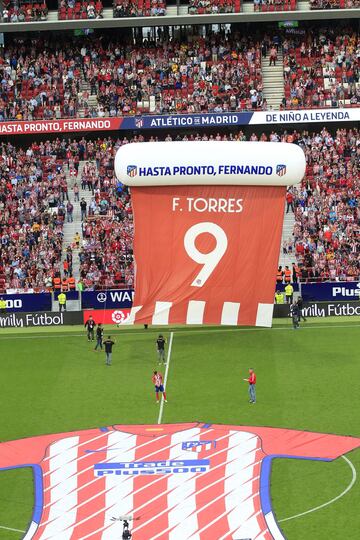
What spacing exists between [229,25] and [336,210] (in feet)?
50.4

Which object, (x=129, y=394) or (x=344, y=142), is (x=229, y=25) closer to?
(x=344, y=142)

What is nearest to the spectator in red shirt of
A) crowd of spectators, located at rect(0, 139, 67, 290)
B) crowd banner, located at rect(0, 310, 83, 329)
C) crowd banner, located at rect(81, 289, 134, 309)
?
crowd banner, located at rect(81, 289, 134, 309)

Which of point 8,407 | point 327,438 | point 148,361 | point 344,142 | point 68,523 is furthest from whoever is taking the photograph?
point 344,142

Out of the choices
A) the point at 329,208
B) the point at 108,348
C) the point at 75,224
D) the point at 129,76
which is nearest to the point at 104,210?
the point at 75,224

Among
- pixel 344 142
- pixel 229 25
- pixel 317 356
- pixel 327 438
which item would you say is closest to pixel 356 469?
pixel 327 438

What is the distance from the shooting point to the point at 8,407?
3725 cm

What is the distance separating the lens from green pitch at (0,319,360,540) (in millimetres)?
28234

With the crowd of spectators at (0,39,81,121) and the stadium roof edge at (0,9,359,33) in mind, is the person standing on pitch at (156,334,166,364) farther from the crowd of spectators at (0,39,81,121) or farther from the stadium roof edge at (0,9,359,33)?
the stadium roof edge at (0,9,359,33)

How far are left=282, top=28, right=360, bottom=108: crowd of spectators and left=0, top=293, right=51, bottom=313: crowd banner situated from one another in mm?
18159

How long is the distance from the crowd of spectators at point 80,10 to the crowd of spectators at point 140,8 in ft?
3.41

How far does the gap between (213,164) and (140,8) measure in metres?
25.8

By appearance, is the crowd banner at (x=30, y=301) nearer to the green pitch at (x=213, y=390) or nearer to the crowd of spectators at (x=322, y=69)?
the green pitch at (x=213, y=390)

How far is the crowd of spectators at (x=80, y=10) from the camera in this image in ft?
204

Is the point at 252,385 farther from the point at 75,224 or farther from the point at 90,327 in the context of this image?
the point at 75,224
